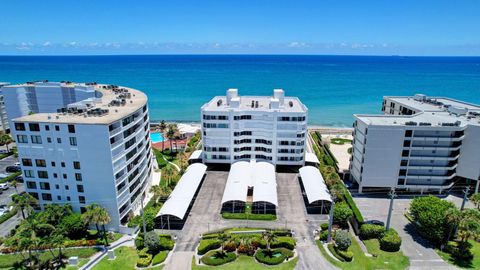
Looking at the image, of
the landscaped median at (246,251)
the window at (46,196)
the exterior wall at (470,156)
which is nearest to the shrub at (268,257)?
the landscaped median at (246,251)

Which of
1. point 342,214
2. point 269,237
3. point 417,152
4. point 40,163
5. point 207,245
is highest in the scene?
point 40,163

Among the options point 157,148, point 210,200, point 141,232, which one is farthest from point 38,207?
point 157,148

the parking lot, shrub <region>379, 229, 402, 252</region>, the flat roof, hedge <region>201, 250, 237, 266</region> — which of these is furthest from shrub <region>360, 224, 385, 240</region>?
the parking lot

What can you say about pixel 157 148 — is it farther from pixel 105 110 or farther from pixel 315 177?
pixel 315 177

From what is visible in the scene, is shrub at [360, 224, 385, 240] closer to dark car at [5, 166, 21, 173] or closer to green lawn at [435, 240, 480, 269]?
green lawn at [435, 240, 480, 269]

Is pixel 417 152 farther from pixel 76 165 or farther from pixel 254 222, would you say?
pixel 76 165

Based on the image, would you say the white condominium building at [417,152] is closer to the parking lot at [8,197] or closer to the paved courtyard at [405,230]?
the paved courtyard at [405,230]

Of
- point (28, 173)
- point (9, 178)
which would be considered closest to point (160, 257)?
point (28, 173)
